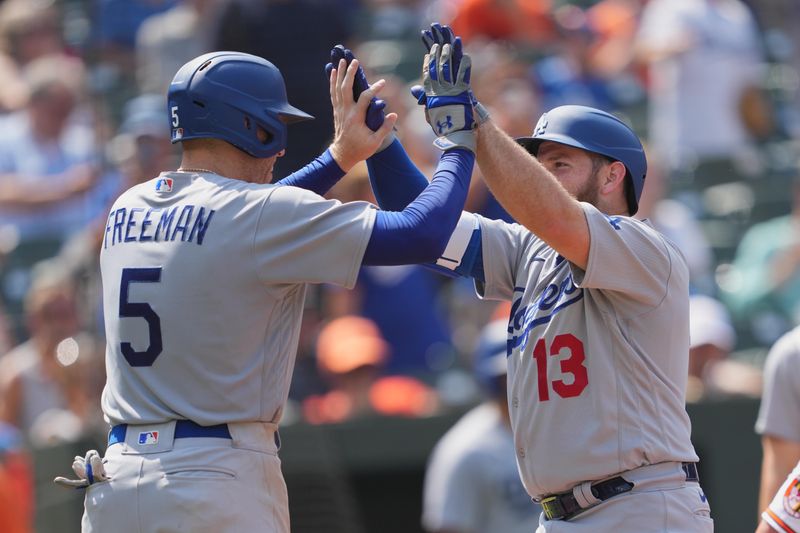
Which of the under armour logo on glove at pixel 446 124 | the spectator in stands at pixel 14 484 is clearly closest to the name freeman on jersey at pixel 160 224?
the under armour logo on glove at pixel 446 124

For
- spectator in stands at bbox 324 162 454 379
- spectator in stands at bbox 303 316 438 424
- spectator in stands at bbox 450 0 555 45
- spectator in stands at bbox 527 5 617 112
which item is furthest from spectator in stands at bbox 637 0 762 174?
spectator in stands at bbox 303 316 438 424

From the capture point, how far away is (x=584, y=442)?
407cm

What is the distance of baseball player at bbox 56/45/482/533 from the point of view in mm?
3852

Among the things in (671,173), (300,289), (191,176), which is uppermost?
(191,176)

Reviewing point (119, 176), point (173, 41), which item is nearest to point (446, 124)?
point (119, 176)

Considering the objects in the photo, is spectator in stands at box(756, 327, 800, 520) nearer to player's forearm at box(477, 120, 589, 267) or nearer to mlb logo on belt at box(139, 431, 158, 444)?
player's forearm at box(477, 120, 589, 267)

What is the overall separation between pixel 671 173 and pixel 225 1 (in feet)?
10.5

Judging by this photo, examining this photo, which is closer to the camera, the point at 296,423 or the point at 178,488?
the point at 178,488

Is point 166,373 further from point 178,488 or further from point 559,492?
point 559,492

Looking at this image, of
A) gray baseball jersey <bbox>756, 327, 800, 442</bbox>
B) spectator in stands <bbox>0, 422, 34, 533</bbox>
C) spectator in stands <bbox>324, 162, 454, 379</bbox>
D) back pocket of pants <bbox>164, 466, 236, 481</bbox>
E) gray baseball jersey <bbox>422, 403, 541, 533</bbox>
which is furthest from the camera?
spectator in stands <bbox>324, 162, 454, 379</bbox>

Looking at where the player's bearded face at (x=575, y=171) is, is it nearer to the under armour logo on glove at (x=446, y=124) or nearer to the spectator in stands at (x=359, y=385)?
the under armour logo on glove at (x=446, y=124)

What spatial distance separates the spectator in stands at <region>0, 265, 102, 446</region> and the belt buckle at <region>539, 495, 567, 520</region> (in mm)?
3952

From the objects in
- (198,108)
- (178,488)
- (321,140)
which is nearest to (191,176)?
(198,108)

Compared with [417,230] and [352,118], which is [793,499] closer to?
[417,230]
